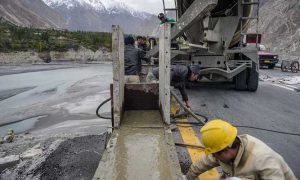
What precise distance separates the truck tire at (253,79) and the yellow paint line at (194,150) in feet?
12.3

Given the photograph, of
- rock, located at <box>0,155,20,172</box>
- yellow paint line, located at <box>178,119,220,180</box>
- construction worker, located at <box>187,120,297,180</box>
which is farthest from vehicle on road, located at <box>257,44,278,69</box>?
construction worker, located at <box>187,120,297,180</box>

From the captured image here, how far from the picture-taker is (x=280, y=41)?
43031mm

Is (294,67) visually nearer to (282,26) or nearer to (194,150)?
(194,150)

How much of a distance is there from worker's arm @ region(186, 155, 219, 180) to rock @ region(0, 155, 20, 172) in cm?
256

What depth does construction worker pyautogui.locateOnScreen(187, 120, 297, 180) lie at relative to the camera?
94.4 inches

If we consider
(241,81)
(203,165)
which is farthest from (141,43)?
(203,165)

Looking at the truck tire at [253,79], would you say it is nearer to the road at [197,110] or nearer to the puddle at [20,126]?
the road at [197,110]

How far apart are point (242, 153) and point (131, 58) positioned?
4319 mm

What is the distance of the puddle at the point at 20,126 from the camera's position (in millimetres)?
6461

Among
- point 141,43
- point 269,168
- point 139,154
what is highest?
point 141,43

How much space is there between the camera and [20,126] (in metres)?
6.75

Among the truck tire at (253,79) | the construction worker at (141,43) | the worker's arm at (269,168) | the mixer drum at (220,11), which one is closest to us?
the worker's arm at (269,168)

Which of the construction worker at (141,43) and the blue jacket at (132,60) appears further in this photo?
the construction worker at (141,43)

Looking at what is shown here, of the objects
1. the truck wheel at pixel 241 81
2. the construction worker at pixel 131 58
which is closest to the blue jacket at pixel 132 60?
the construction worker at pixel 131 58
